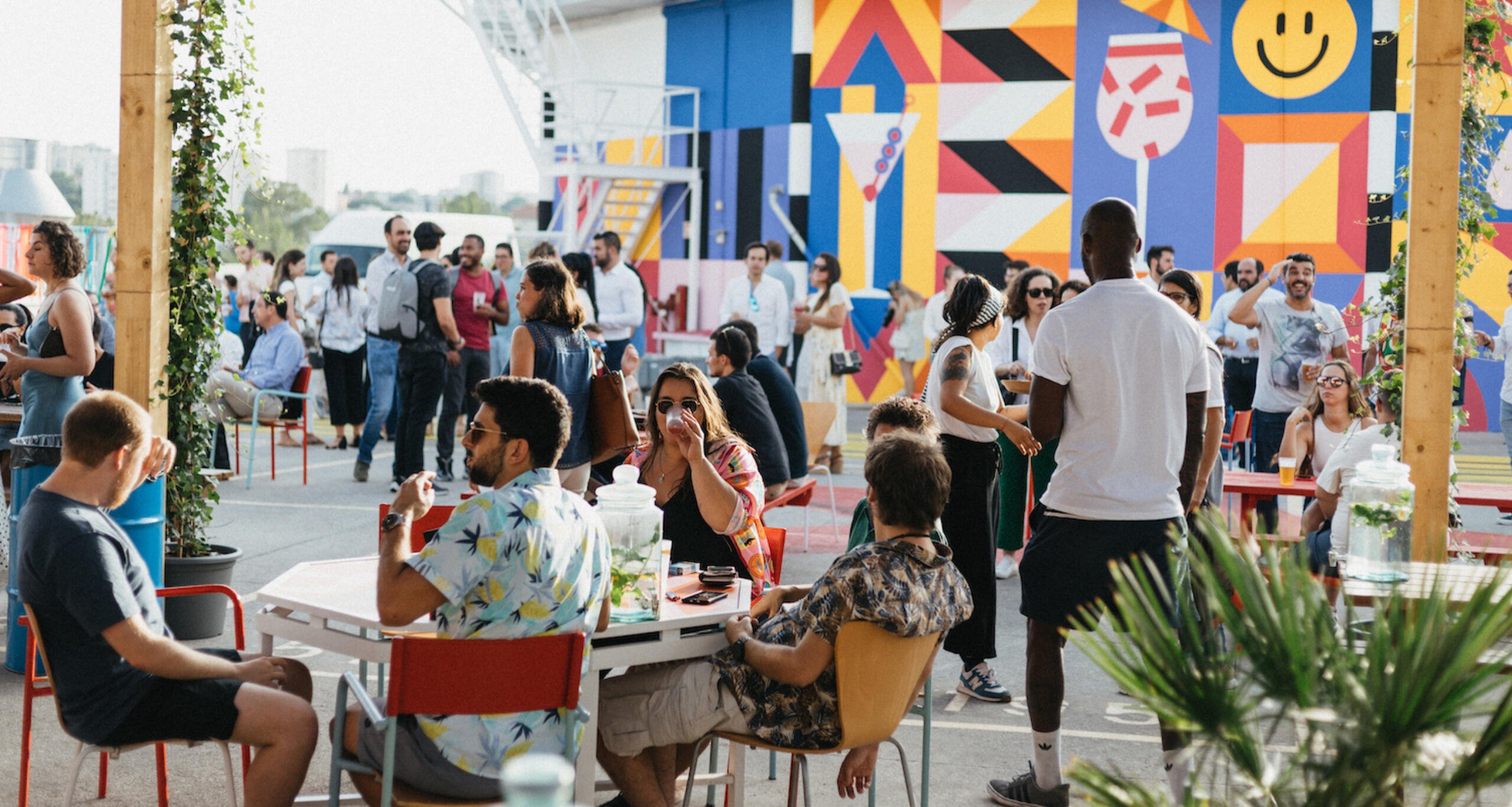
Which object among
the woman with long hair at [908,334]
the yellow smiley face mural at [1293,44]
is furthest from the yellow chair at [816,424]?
the yellow smiley face mural at [1293,44]

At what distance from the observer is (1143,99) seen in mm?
14961

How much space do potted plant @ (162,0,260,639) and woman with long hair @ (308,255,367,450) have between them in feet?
18.9

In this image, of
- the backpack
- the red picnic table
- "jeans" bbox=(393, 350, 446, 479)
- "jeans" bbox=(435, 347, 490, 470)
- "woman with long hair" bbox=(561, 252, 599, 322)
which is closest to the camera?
the red picnic table

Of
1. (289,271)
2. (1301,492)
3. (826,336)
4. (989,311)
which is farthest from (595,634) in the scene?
(289,271)

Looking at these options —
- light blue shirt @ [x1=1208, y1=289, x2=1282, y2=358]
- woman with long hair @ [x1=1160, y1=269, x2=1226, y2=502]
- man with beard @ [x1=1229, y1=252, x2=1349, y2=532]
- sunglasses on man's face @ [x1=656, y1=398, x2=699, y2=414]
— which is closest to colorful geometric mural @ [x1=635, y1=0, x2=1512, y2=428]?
light blue shirt @ [x1=1208, y1=289, x2=1282, y2=358]

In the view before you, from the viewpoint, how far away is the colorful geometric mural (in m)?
14.3

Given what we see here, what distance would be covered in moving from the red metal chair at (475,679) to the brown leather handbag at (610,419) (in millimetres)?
2845

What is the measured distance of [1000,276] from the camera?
15.6 meters

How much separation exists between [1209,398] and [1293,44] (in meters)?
11.6

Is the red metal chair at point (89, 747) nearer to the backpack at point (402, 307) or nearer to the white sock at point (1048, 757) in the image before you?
the white sock at point (1048, 757)

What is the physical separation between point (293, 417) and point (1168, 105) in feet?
31.5

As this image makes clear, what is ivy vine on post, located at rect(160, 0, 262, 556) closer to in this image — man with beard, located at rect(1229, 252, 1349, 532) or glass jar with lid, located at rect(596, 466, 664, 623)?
glass jar with lid, located at rect(596, 466, 664, 623)

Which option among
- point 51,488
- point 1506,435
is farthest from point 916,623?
point 1506,435

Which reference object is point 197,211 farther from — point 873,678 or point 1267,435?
point 1267,435
